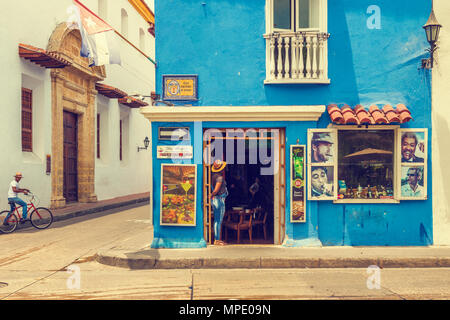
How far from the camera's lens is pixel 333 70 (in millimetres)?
8914

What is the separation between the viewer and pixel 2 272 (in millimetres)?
7406

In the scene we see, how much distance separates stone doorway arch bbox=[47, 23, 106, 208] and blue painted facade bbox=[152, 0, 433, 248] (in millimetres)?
8145

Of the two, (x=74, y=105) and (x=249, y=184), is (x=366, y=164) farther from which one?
(x=74, y=105)

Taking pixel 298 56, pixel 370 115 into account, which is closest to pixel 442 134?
pixel 370 115

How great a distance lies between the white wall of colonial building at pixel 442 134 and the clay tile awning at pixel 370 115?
828 millimetres

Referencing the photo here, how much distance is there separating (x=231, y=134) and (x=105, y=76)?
42.2ft

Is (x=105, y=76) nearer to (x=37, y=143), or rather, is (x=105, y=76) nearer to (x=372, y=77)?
(x=37, y=143)

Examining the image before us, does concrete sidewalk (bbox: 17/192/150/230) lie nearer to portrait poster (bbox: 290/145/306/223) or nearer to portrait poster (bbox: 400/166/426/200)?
portrait poster (bbox: 290/145/306/223)

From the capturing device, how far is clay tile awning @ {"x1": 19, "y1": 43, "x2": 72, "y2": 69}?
13844 mm

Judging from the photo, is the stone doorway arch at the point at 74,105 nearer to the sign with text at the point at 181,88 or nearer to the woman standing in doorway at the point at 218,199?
the sign with text at the point at 181,88

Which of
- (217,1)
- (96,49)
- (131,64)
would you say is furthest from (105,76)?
(217,1)

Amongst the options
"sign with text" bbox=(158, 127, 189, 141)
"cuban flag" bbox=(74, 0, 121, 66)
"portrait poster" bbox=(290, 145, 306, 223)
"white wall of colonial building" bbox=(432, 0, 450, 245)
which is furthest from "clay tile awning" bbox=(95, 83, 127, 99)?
"white wall of colonial building" bbox=(432, 0, 450, 245)

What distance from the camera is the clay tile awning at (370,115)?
8383mm

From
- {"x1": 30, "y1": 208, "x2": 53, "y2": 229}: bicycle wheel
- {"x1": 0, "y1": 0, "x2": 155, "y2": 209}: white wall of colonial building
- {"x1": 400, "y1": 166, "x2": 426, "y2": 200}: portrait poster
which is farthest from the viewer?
{"x1": 0, "y1": 0, "x2": 155, "y2": 209}: white wall of colonial building
